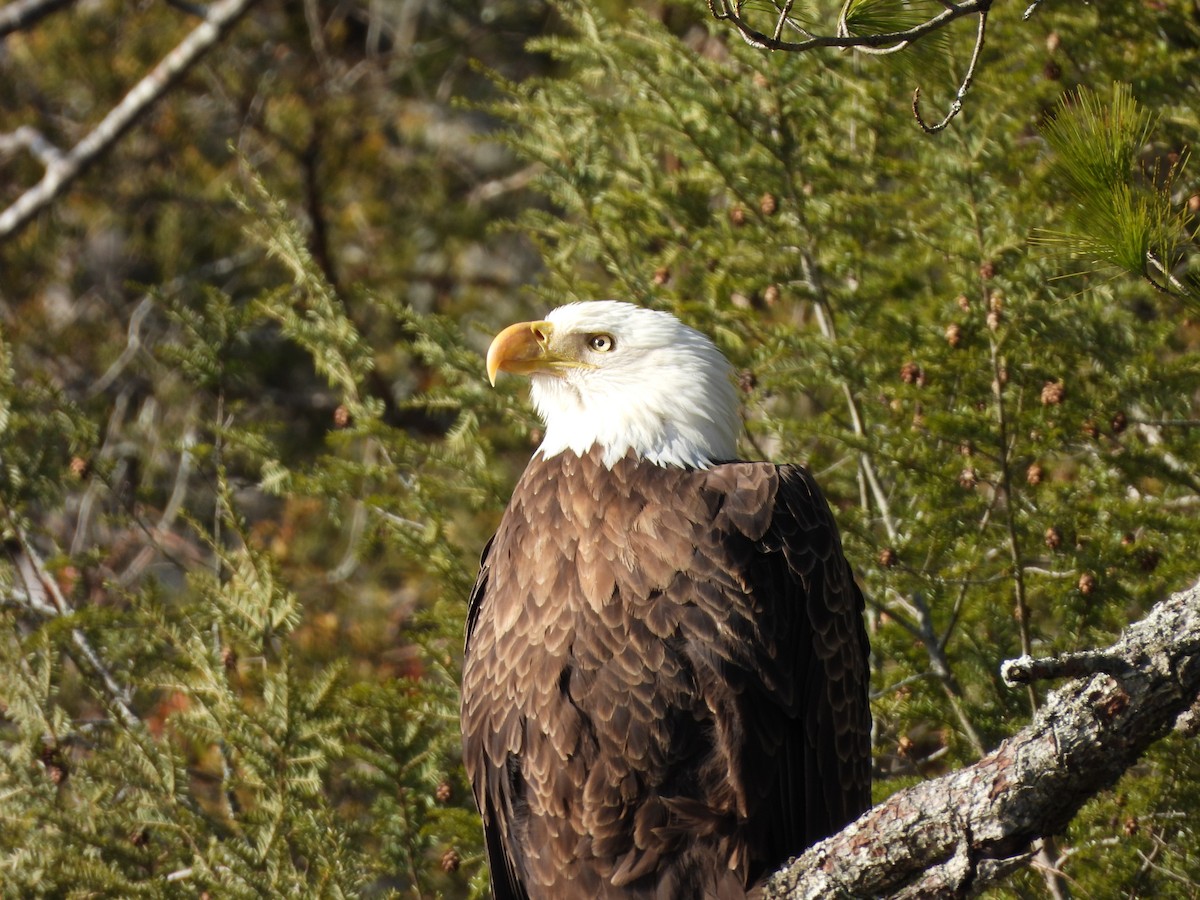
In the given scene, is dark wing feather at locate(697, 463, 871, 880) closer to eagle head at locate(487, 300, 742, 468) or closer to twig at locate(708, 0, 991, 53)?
eagle head at locate(487, 300, 742, 468)

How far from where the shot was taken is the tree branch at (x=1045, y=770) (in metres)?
1.99

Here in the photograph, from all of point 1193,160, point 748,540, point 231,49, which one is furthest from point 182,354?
point 231,49

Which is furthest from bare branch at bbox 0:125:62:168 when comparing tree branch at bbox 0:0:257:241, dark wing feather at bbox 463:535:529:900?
dark wing feather at bbox 463:535:529:900

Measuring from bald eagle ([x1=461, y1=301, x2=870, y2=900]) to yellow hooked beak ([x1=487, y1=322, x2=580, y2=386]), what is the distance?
0.29 m

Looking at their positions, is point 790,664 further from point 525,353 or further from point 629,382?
point 525,353

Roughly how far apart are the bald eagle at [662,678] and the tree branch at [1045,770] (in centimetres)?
67

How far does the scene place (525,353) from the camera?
3.46 meters

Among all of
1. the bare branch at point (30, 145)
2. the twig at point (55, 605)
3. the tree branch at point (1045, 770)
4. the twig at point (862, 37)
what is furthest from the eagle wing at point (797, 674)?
the bare branch at point (30, 145)

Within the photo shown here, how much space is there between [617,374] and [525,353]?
237mm

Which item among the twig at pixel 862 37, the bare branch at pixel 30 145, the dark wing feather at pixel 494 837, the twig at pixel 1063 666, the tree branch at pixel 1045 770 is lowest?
the dark wing feather at pixel 494 837

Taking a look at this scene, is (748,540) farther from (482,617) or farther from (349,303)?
(349,303)

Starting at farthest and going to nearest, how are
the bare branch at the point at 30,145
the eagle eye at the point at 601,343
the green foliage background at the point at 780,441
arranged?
the bare branch at the point at 30,145 < the eagle eye at the point at 601,343 < the green foliage background at the point at 780,441

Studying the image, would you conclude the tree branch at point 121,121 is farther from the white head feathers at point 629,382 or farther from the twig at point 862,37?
the twig at point 862,37

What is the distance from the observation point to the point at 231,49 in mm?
7816
